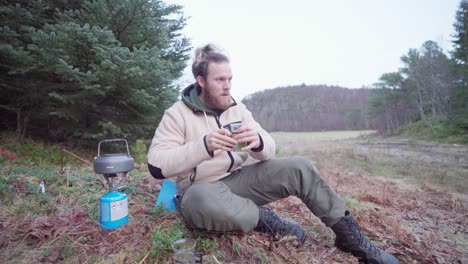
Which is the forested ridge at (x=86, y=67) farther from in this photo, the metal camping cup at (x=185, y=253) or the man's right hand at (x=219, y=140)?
→ the metal camping cup at (x=185, y=253)

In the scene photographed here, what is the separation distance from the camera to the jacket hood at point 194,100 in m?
2.10

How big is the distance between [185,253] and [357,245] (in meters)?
1.31

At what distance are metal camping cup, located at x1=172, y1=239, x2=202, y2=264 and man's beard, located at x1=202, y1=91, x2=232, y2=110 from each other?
1176mm

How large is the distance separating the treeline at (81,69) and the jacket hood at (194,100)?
2252mm

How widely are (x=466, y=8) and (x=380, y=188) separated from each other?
24808 millimetres

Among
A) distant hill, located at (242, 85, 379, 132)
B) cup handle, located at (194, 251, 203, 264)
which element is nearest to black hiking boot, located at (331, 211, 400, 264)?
cup handle, located at (194, 251, 203, 264)

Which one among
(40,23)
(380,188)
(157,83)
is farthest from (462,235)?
(40,23)

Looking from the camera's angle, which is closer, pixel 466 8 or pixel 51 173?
pixel 51 173

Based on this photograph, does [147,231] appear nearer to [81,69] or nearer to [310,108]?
[81,69]

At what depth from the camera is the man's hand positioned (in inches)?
70.8

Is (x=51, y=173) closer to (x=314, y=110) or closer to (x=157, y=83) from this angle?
(x=157, y=83)

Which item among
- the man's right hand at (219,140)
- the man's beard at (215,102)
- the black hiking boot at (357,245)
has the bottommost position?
the black hiking boot at (357,245)

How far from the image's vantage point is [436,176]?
21.4 ft

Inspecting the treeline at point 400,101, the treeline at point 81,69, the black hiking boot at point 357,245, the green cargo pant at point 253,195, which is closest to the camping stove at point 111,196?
the green cargo pant at point 253,195
